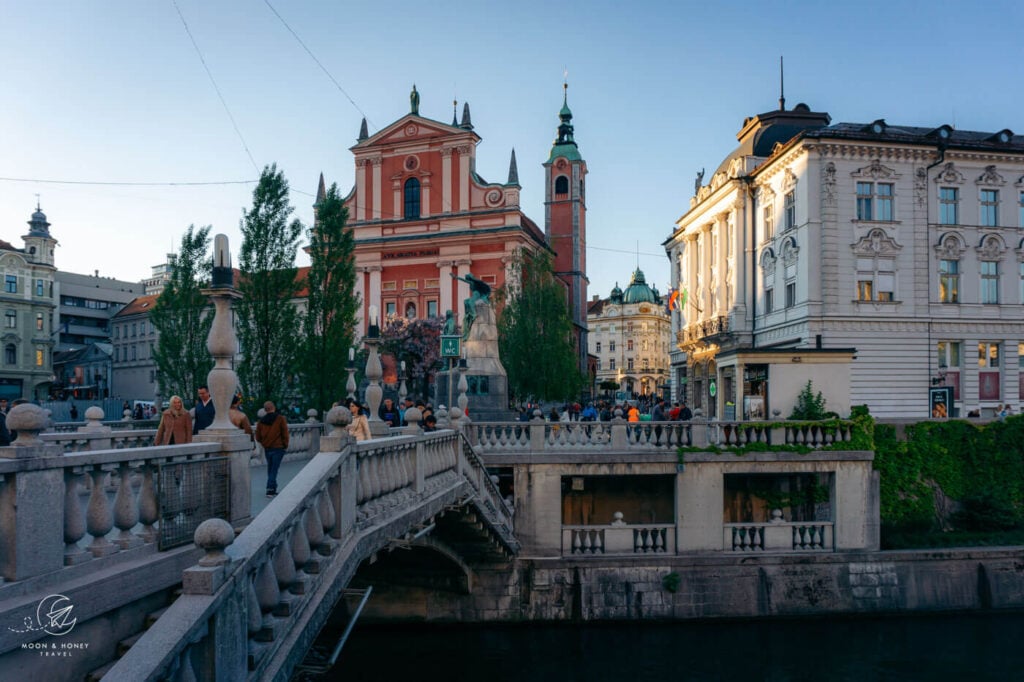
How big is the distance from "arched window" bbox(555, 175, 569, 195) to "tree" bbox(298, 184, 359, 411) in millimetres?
44241

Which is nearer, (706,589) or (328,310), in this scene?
(706,589)

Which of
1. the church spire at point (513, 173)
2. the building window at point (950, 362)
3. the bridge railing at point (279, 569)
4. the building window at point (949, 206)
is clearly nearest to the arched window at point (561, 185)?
the church spire at point (513, 173)

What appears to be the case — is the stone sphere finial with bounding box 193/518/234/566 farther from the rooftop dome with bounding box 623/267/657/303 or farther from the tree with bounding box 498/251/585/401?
the rooftop dome with bounding box 623/267/657/303

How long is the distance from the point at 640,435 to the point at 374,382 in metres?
9.87

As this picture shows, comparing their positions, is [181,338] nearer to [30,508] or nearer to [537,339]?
[537,339]

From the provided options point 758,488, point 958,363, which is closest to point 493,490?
point 758,488

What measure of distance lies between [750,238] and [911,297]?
8784 mm

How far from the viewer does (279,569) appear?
5.72 metres

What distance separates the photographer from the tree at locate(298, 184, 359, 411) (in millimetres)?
27609

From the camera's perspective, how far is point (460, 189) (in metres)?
54.0

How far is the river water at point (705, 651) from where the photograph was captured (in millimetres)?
16125

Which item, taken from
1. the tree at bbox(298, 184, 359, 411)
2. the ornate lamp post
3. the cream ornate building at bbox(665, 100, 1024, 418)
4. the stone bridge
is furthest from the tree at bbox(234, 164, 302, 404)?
the stone bridge

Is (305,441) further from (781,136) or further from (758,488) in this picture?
(781,136)

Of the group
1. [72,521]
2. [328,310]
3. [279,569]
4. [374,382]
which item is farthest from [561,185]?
[72,521]
